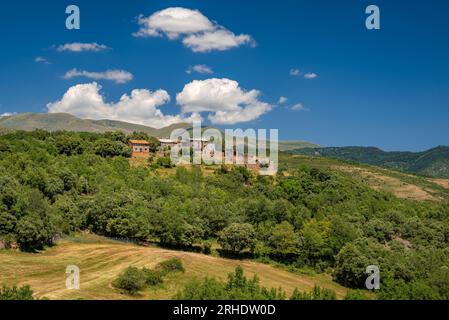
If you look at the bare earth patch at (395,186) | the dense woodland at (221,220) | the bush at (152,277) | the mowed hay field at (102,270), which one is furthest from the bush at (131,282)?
the bare earth patch at (395,186)

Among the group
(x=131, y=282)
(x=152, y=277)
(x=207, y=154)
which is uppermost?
(x=207, y=154)

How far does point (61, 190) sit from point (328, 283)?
1867 inches

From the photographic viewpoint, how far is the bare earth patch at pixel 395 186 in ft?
538

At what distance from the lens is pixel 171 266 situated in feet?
158

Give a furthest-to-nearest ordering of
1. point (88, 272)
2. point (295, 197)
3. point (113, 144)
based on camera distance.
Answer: point (113, 144) < point (295, 197) < point (88, 272)

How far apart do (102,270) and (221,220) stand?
2995cm

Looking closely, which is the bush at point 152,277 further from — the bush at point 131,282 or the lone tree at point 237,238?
the lone tree at point 237,238

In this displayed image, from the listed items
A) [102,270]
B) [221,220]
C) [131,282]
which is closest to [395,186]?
[221,220]

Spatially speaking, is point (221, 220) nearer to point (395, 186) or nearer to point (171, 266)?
point (171, 266)

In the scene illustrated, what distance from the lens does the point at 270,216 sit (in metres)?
81.8

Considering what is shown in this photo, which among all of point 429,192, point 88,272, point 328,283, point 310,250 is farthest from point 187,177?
point 429,192

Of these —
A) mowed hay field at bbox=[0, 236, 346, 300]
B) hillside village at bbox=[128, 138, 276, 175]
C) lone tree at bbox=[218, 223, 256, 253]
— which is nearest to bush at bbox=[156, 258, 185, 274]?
mowed hay field at bbox=[0, 236, 346, 300]

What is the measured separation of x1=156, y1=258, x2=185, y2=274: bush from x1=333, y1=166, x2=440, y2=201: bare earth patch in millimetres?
122902
